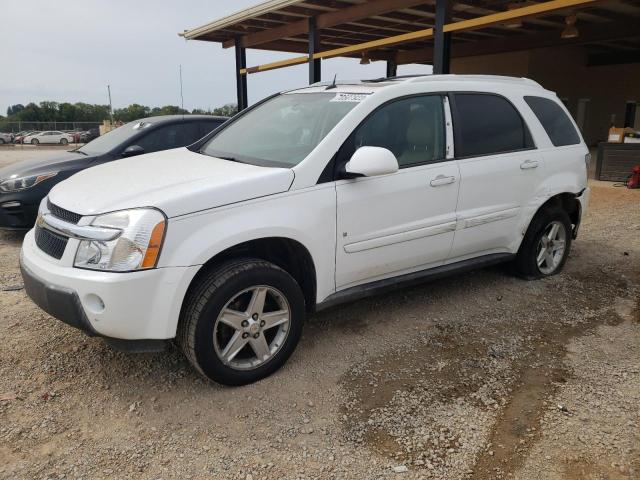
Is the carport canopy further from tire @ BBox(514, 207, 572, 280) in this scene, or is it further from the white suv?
the white suv

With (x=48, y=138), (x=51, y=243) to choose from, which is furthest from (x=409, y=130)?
(x=48, y=138)

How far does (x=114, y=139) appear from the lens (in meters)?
6.57

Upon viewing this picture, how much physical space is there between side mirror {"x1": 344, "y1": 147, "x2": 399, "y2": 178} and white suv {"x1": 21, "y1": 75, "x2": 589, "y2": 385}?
1cm

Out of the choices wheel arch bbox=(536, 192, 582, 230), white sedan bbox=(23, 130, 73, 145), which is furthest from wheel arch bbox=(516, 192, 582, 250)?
white sedan bbox=(23, 130, 73, 145)

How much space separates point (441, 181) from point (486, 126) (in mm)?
774

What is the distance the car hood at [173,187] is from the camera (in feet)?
8.94

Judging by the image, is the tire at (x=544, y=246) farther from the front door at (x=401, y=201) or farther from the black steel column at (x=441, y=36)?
the black steel column at (x=441, y=36)

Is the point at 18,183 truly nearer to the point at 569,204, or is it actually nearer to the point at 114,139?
the point at 114,139

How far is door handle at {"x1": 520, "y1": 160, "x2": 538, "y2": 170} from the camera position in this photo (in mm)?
4285

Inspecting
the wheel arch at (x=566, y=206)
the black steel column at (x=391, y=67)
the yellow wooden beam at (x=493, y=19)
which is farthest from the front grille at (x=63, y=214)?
the black steel column at (x=391, y=67)

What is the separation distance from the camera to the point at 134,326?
2.62 meters

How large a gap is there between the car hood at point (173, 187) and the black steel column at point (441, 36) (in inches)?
256

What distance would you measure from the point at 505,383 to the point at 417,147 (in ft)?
5.58

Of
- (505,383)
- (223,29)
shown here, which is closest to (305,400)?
(505,383)
